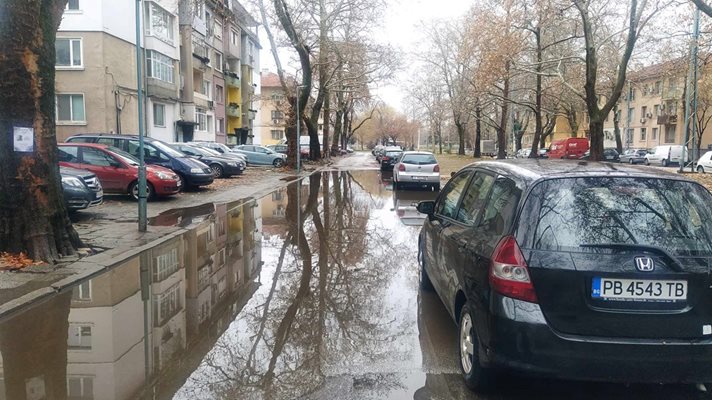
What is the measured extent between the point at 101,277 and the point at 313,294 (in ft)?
9.34

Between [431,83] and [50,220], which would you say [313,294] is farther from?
[431,83]

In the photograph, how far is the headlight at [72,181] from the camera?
10.6m

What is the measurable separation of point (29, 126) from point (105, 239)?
9.02 ft

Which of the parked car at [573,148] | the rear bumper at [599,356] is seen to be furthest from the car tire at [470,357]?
the parked car at [573,148]

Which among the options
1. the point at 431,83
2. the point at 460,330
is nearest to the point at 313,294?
the point at 460,330

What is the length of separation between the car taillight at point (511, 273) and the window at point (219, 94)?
46599 mm

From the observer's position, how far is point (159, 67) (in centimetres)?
3359

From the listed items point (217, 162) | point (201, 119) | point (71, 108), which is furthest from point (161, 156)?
point (201, 119)

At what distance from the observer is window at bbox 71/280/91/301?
594 centimetres

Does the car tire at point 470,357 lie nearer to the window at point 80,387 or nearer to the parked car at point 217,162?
the window at point 80,387

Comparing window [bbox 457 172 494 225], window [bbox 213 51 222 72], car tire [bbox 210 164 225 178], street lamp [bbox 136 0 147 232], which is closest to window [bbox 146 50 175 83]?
window [bbox 213 51 222 72]

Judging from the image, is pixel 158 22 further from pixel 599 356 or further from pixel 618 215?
pixel 599 356

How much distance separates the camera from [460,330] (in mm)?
3998

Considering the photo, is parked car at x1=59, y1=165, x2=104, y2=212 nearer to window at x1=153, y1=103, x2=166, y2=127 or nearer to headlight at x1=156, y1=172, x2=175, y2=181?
headlight at x1=156, y1=172, x2=175, y2=181
